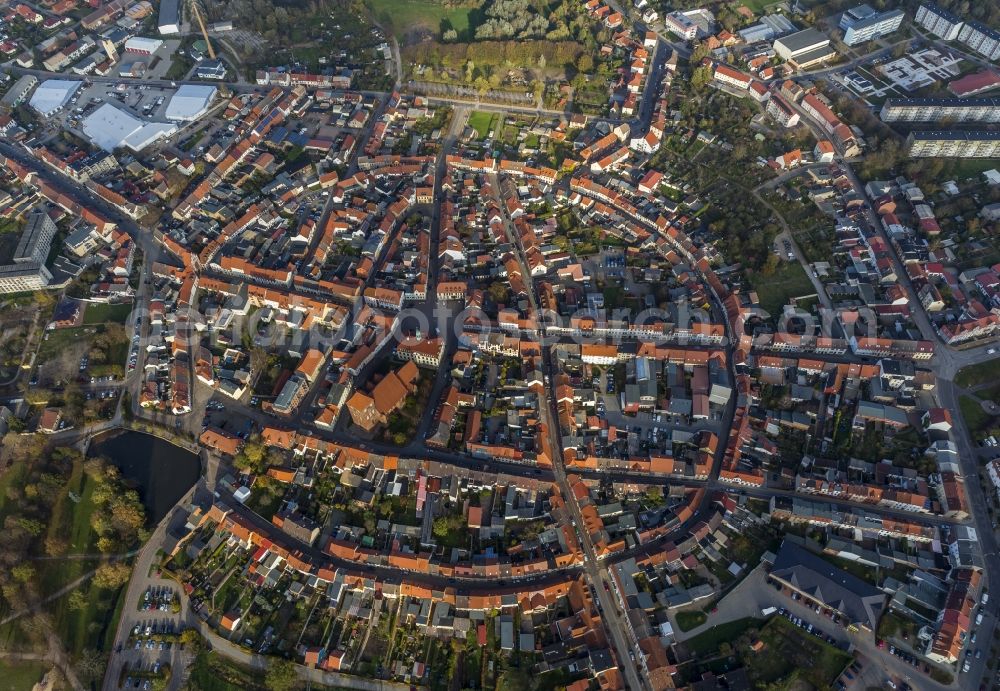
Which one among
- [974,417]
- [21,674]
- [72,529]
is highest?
[974,417]

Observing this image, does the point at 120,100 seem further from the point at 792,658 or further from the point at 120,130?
the point at 792,658

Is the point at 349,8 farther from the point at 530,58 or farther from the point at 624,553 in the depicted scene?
the point at 624,553

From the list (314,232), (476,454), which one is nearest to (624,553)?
(476,454)

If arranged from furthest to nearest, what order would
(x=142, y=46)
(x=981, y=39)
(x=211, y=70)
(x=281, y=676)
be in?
(x=142, y=46), (x=211, y=70), (x=981, y=39), (x=281, y=676)

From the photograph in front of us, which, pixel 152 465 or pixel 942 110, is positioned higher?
pixel 942 110

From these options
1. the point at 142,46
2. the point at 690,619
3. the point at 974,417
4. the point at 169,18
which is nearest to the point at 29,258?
the point at 142,46

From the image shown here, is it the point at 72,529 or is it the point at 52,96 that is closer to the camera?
the point at 72,529

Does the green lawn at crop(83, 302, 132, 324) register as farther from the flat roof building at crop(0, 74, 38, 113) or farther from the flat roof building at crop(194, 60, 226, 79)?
the flat roof building at crop(194, 60, 226, 79)

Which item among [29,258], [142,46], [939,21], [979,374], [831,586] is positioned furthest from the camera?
[142,46]
